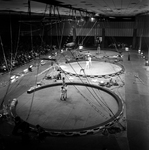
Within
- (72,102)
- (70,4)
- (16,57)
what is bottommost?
(72,102)

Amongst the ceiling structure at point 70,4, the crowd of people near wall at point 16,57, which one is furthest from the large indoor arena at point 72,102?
the crowd of people near wall at point 16,57

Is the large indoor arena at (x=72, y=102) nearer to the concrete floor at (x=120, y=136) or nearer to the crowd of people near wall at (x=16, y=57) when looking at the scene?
the concrete floor at (x=120, y=136)

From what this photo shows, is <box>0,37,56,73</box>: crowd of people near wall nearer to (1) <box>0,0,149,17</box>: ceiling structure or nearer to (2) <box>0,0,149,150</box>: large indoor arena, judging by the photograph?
(2) <box>0,0,149,150</box>: large indoor arena

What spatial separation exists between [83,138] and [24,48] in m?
17.4

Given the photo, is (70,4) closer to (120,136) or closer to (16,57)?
(120,136)

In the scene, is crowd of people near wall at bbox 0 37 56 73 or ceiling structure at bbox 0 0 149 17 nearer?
ceiling structure at bbox 0 0 149 17

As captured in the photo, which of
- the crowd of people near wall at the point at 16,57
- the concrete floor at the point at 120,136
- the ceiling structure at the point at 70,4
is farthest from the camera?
the crowd of people near wall at the point at 16,57

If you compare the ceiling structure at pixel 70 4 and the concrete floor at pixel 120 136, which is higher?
the ceiling structure at pixel 70 4

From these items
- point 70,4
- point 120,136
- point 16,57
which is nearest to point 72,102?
point 120,136

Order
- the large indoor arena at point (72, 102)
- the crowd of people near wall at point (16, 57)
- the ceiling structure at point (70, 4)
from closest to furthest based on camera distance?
the large indoor arena at point (72, 102) → the ceiling structure at point (70, 4) → the crowd of people near wall at point (16, 57)

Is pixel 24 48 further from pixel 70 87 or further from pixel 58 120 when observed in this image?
pixel 58 120

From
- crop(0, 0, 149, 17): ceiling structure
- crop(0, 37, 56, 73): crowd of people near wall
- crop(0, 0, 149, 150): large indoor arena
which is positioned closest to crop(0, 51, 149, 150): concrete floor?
crop(0, 0, 149, 150): large indoor arena

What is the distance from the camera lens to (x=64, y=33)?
28.8m

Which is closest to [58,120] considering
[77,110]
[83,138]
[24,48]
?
[77,110]
